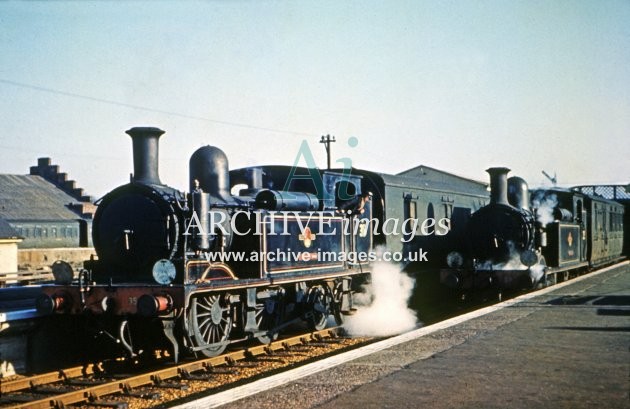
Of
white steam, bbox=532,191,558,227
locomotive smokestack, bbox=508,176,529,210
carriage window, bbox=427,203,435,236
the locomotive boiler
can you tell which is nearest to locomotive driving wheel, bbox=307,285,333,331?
the locomotive boiler

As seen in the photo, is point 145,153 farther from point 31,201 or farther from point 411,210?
point 31,201

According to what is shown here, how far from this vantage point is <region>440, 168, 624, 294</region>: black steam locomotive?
14.8m

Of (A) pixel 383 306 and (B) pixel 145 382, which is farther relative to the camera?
(A) pixel 383 306

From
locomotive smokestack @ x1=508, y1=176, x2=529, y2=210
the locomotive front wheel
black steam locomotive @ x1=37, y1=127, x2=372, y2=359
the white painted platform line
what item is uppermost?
locomotive smokestack @ x1=508, y1=176, x2=529, y2=210

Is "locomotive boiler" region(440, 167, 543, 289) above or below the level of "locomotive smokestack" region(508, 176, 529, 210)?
below

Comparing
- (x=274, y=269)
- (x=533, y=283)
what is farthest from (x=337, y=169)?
(x=533, y=283)

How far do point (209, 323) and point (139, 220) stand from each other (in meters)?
1.72

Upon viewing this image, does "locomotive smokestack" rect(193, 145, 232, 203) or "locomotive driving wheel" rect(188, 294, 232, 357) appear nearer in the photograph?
"locomotive driving wheel" rect(188, 294, 232, 357)

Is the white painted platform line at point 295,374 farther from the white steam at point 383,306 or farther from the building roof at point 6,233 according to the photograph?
the building roof at point 6,233

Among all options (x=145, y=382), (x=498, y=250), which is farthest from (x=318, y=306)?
(x=498, y=250)

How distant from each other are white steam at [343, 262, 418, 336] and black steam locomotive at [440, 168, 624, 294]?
59.0 inches

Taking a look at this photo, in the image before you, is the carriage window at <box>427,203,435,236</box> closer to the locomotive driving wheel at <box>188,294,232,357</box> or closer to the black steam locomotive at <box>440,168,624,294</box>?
the black steam locomotive at <box>440,168,624,294</box>

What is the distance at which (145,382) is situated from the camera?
778 centimetres

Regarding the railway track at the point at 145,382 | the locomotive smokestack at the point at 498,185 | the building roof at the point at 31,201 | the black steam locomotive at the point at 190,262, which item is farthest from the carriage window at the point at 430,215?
the building roof at the point at 31,201
